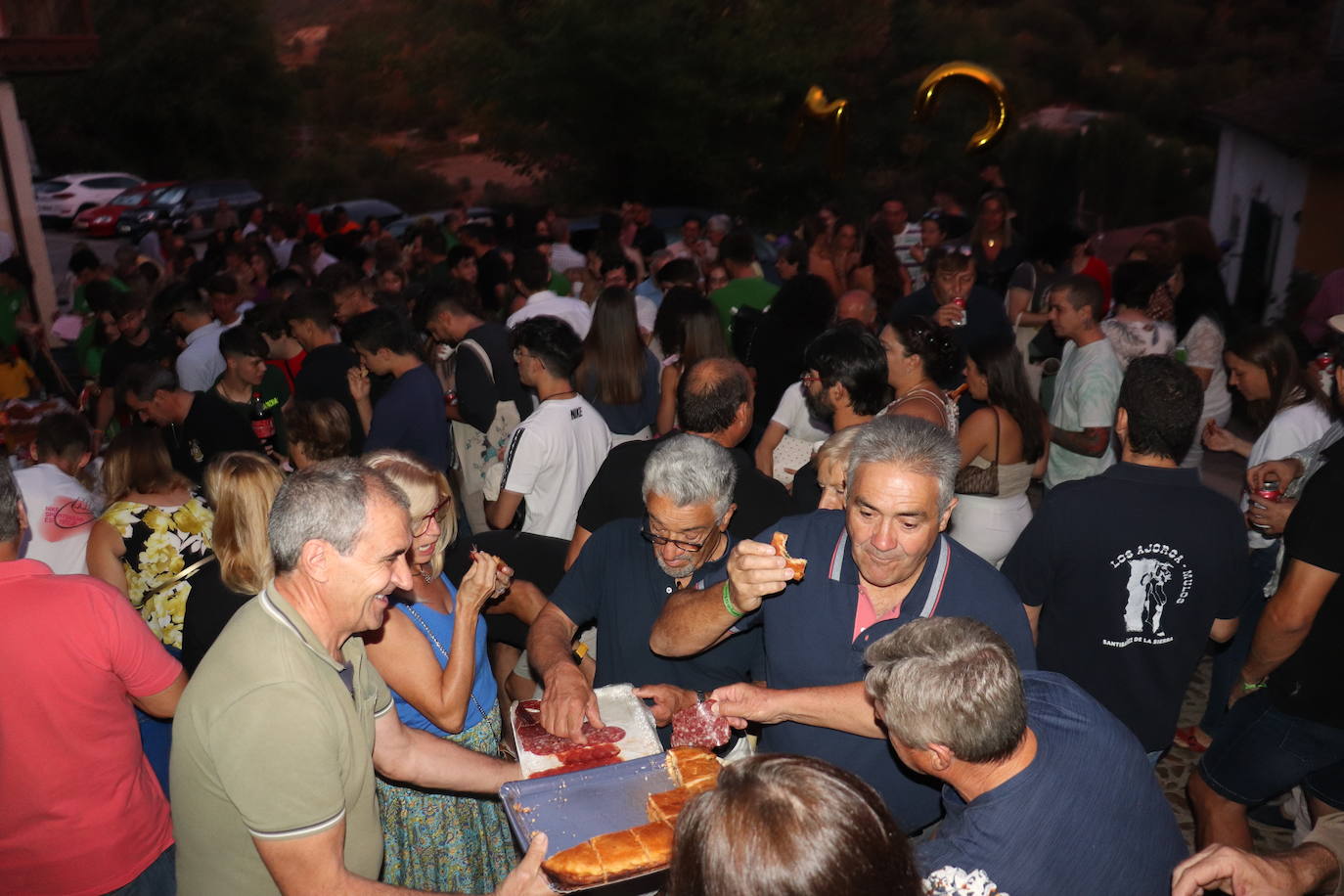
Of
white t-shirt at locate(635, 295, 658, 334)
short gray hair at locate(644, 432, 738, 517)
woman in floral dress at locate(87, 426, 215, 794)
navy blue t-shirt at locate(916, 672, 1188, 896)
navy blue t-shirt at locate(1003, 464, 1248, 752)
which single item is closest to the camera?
navy blue t-shirt at locate(916, 672, 1188, 896)

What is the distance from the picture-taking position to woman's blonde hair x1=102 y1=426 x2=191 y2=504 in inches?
157

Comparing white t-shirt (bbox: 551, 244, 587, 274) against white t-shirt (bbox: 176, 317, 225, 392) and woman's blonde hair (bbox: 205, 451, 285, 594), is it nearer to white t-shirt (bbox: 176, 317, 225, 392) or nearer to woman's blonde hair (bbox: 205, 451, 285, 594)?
white t-shirt (bbox: 176, 317, 225, 392)

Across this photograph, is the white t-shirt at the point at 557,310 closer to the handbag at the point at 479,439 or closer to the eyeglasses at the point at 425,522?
the handbag at the point at 479,439

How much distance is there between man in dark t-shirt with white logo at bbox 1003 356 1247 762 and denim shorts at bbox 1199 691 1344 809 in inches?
9.3

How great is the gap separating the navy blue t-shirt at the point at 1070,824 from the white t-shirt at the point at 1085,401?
3.27 m

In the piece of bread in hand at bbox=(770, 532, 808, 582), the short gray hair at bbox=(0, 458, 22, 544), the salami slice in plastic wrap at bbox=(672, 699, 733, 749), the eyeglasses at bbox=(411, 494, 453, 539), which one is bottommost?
the salami slice in plastic wrap at bbox=(672, 699, 733, 749)

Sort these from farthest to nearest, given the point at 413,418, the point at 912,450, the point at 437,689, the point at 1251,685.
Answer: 1. the point at 413,418
2. the point at 1251,685
3. the point at 437,689
4. the point at 912,450

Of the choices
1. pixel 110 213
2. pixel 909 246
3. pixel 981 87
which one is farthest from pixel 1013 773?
pixel 110 213

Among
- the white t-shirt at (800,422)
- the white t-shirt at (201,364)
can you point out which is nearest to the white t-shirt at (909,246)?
the white t-shirt at (800,422)

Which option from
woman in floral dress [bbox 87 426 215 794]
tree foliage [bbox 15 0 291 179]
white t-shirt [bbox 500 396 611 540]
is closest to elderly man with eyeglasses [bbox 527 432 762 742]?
white t-shirt [bbox 500 396 611 540]

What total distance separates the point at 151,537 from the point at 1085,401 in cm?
453

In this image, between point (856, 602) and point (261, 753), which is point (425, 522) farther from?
point (856, 602)

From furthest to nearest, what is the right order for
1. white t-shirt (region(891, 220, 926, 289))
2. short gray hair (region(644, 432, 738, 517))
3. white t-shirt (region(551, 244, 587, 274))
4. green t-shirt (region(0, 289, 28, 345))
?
white t-shirt (region(551, 244, 587, 274)) < white t-shirt (region(891, 220, 926, 289)) < green t-shirt (region(0, 289, 28, 345)) < short gray hair (region(644, 432, 738, 517))

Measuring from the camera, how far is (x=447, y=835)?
323cm
